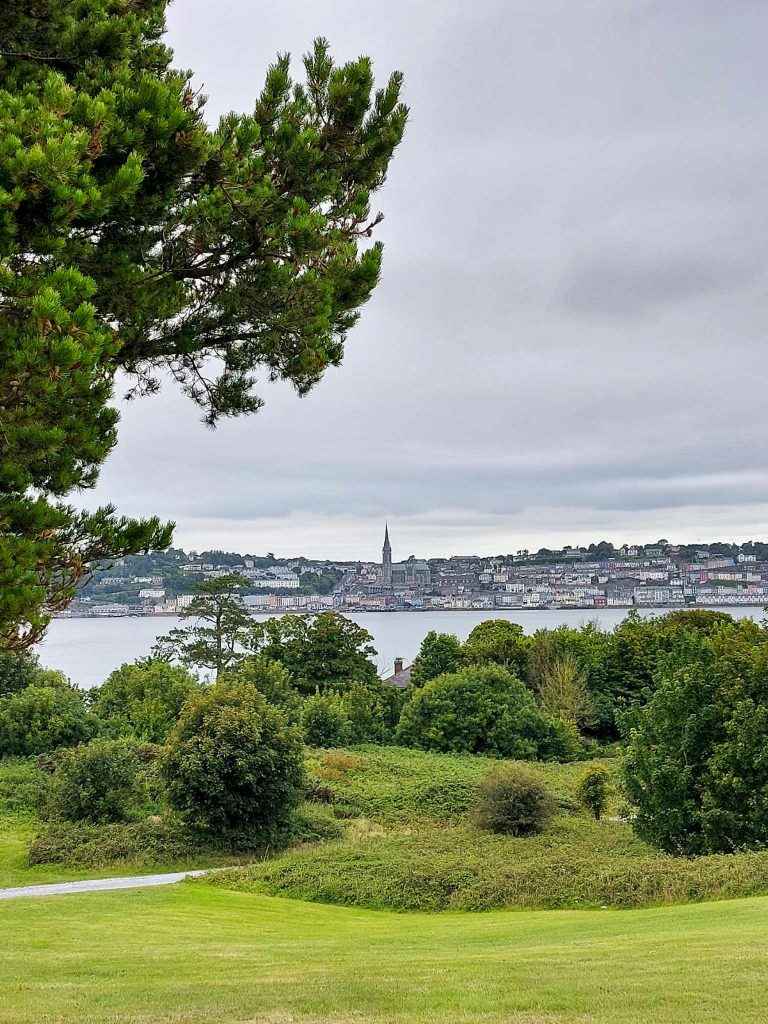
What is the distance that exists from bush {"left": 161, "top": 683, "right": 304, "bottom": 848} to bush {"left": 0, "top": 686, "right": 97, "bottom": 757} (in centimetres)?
1248

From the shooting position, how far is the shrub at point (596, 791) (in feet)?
85.5

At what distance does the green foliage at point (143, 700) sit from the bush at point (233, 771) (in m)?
13.0

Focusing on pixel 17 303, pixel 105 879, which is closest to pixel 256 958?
pixel 17 303

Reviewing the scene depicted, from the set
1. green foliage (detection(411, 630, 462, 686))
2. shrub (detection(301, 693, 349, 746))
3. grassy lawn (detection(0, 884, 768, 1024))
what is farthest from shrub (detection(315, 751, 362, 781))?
grassy lawn (detection(0, 884, 768, 1024))

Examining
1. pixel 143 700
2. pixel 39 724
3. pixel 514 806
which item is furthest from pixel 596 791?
pixel 143 700

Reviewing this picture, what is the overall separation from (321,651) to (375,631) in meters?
86.7

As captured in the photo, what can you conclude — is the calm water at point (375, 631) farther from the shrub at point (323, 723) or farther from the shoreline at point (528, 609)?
the shrub at point (323, 723)

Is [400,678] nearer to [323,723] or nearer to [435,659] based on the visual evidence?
[435,659]

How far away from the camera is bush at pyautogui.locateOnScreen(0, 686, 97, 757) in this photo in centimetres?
3316

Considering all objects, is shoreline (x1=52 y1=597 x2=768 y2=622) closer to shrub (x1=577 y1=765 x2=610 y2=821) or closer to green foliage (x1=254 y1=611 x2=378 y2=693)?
green foliage (x1=254 y1=611 x2=378 y2=693)

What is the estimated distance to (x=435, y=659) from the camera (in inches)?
1934

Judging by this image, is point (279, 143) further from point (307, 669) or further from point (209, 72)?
point (307, 669)

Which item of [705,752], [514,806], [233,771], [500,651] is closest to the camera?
[705,752]

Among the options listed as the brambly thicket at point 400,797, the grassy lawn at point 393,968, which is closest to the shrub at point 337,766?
the brambly thicket at point 400,797
